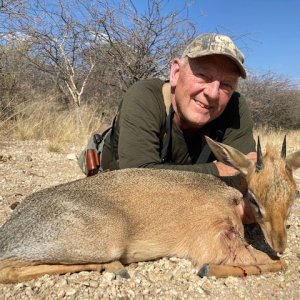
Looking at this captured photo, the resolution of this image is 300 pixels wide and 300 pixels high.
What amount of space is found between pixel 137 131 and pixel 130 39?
29.4 feet

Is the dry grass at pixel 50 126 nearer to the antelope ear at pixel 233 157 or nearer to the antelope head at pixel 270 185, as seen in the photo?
the antelope ear at pixel 233 157

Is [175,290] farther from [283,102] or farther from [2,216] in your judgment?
[283,102]

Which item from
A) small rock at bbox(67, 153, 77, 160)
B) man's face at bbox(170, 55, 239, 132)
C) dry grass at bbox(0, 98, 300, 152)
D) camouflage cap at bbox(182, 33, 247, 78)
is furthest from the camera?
dry grass at bbox(0, 98, 300, 152)

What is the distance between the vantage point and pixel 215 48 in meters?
4.76

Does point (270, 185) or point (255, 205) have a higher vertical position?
point (270, 185)

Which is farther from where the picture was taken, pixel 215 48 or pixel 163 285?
pixel 215 48

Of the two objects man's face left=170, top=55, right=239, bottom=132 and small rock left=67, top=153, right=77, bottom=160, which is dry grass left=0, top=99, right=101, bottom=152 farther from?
man's face left=170, top=55, right=239, bottom=132

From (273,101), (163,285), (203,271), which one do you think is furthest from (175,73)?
(273,101)

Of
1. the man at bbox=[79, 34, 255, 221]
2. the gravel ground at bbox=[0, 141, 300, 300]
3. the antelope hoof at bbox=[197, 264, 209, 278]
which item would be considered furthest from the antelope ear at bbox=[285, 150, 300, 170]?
the antelope hoof at bbox=[197, 264, 209, 278]

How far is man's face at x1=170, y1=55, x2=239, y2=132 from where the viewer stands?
4.88 m

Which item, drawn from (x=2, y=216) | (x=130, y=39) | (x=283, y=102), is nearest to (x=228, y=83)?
(x=2, y=216)

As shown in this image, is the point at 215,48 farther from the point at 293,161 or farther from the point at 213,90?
the point at 293,161

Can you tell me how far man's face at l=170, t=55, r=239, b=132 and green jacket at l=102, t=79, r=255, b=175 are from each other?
342 mm

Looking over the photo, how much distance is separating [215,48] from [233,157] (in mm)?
1355
